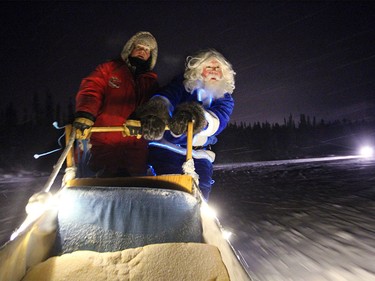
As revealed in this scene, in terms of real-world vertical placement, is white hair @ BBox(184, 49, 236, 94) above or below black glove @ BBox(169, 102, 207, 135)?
above

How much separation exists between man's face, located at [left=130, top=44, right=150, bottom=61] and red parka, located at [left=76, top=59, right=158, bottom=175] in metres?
0.24

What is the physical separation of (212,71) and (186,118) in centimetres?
93

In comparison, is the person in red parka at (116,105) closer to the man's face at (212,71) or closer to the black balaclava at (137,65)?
the black balaclava at (137,65)

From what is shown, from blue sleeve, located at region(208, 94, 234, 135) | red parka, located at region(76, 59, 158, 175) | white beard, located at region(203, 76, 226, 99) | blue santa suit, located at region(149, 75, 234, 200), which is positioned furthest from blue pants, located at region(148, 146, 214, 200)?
white beard, located at region(203, 76, 226, 99)

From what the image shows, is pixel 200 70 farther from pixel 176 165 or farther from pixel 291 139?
pixel 291 139

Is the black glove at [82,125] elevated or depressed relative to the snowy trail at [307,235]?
elevated

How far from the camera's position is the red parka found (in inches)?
105

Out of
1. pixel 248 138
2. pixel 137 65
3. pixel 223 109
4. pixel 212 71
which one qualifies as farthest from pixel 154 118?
pixel 248 138

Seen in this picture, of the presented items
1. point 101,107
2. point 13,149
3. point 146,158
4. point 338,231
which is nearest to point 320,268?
point 338,231

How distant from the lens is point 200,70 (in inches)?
110

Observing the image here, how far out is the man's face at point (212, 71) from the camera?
2.74 meters

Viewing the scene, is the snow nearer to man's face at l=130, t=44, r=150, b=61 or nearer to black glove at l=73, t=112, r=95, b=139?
black glove at l=73, t=112, r=95, b=139

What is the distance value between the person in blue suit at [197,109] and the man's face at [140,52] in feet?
1.65

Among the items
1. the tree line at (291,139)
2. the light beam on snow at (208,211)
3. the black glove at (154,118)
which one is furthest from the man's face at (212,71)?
the tree line at (291,139)
